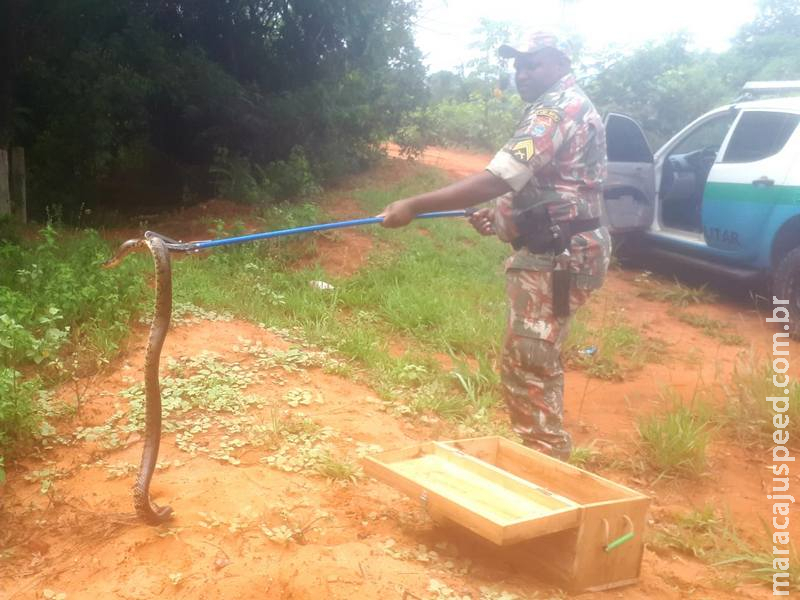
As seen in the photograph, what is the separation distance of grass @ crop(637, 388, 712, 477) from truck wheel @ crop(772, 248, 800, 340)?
2.38 meters

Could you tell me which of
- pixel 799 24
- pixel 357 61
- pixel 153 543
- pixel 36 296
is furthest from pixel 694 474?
pixel 799 24

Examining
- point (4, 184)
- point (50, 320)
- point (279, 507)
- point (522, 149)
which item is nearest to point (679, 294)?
point (522, 149)

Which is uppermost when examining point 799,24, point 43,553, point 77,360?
point 799,24

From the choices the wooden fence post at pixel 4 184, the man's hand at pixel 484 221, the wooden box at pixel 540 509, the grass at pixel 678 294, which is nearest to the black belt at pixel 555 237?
the man's hand at pixel 484 221

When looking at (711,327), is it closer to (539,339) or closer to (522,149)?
(539,339)

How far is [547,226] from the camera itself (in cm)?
321

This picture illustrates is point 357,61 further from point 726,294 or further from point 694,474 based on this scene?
point 694,474

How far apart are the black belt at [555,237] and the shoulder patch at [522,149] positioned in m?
0.32

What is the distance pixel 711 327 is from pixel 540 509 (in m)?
4.33

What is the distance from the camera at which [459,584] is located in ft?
8.84

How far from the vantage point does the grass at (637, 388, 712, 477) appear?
400cm

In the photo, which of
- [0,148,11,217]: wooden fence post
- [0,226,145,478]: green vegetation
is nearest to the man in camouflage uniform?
[0,226,145,478]: green vegetation

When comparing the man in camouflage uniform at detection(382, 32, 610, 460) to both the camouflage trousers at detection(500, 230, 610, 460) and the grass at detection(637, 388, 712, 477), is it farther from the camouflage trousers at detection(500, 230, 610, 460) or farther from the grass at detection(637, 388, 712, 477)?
the grass at detection(637, 388, 712, 477)

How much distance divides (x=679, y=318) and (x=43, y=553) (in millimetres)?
5396
